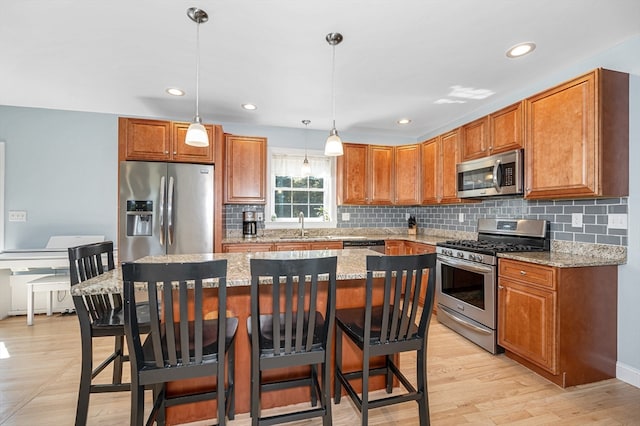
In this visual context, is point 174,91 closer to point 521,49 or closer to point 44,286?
point 44,286

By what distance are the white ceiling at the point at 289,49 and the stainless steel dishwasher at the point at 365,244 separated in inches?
68.9

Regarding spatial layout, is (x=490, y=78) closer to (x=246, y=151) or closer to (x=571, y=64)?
(x=571, y=64)

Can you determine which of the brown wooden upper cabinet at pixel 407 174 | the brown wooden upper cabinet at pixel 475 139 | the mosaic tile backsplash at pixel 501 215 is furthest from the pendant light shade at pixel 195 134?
the brown wooden upper cabinet at pixel 407 174

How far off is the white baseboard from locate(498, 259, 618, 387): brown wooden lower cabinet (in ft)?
0.11

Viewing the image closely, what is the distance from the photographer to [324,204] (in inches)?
186

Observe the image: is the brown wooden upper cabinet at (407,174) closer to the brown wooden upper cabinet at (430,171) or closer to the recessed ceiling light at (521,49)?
the brown wooden upper cabinet at (430,171)

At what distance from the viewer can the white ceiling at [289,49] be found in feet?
6.22

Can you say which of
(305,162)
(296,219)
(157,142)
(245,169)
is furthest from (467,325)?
(157,142)

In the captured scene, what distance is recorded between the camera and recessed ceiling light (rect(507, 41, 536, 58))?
2.29 metres

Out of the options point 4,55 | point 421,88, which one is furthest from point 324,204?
point 4,55

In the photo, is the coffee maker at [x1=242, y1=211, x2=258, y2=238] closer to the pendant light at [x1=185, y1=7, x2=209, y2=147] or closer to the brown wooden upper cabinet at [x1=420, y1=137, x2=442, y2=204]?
the pendant light at [x1=185, y1=7, x2=209, y2=147]

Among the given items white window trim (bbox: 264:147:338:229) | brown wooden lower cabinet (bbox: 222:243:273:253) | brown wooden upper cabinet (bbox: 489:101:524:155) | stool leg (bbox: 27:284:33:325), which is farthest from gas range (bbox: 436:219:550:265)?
stool leg (bbox: 27:284:33:325)

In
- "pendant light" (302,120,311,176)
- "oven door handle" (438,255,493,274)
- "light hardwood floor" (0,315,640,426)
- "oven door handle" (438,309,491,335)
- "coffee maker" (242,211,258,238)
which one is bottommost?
"light hardwood floor" (0,315,640,426)

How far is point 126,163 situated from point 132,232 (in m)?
0.76
